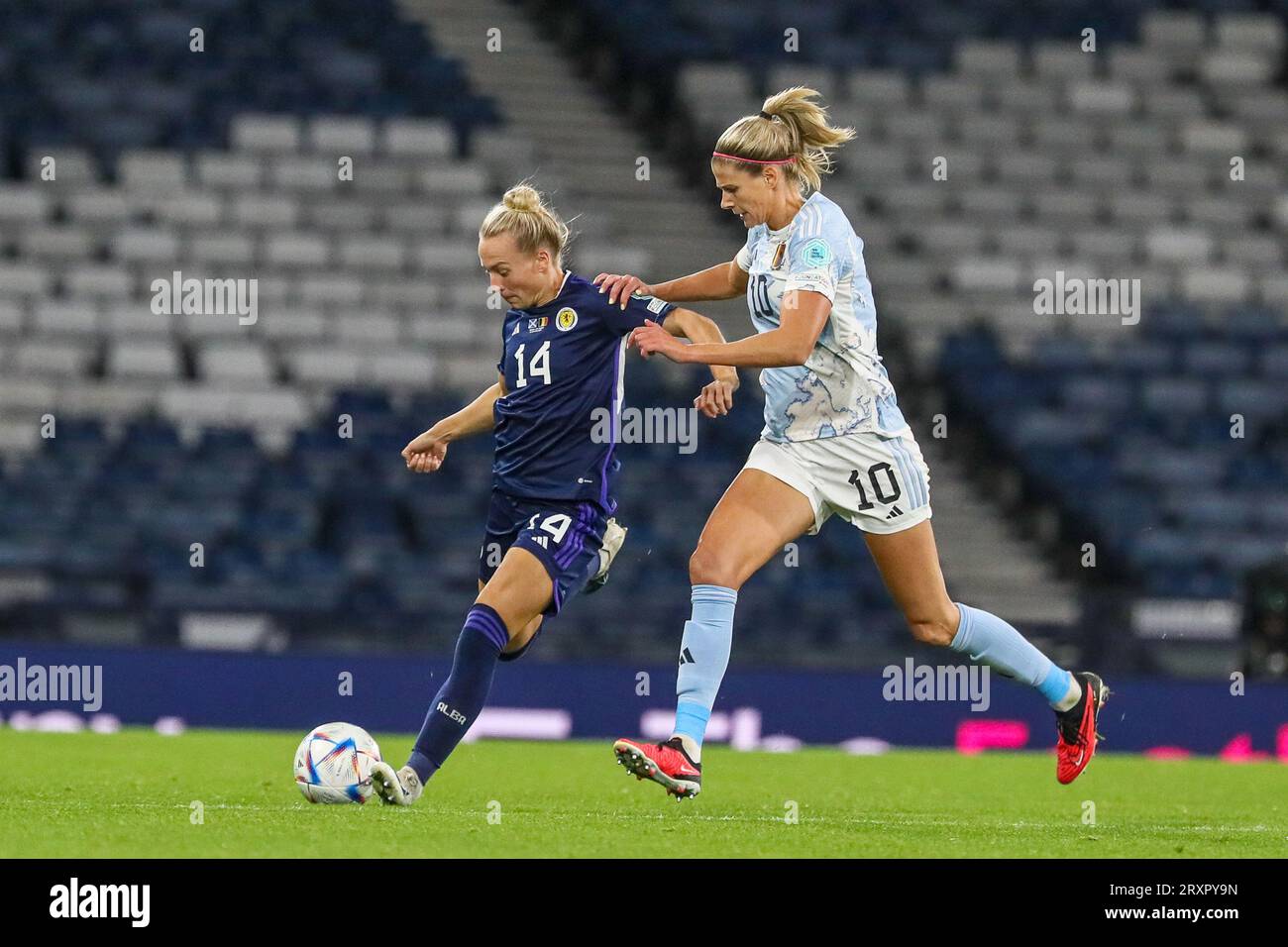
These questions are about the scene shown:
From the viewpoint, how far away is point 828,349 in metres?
6.37

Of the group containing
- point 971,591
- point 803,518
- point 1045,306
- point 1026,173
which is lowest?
point 971,591

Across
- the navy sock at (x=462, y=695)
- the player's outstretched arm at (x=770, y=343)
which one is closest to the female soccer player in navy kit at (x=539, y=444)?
the navy sock at (x=462, y=695)

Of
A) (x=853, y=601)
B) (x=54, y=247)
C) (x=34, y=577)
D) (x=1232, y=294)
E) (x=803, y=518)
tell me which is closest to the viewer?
(x=803, y=518)

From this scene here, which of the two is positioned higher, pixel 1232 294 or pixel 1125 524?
pixel 1232 294

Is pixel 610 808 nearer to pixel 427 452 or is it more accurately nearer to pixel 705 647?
pixel 705 647

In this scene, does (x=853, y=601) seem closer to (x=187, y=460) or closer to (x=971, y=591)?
(x=971, y=591)

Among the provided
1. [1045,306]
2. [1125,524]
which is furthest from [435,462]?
[1045,306]

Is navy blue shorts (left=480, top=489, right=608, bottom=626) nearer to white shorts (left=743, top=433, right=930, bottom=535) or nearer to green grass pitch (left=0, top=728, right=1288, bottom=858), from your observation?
white shorts (left=743, top=433, right=930, bottom=535)

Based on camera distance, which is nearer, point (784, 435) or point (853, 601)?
point (784, 435)

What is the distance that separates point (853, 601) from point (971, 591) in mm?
1111

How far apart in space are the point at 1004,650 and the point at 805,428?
1.00 metres

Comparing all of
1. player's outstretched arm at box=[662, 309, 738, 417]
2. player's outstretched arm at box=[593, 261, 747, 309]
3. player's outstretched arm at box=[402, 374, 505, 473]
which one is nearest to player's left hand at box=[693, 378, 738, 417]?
player's outstretched arm at box=[662, 309, 738, 417]

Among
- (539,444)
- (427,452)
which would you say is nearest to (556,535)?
(539,444)

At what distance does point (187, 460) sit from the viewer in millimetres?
12727
